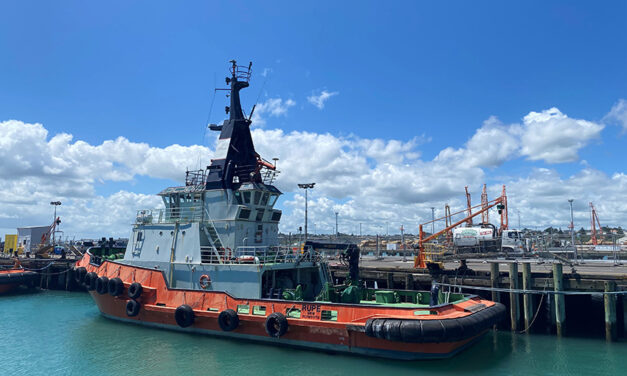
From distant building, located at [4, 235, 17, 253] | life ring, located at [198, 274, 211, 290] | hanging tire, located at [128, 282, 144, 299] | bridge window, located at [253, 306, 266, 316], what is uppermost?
distant building, located at [4, 235, 17, 253]

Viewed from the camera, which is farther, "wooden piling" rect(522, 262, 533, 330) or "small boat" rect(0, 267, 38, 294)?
"small boat" rect(0, 267, 38, 294)

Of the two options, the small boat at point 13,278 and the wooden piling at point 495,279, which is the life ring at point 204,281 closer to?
the wooden piling at point 495,279

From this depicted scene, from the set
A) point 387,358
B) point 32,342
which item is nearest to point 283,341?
point 387,358

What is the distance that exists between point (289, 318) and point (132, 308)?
21.9 feet

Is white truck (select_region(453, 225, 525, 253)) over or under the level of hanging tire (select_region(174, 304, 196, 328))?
over

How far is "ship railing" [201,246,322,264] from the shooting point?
14.2 meters

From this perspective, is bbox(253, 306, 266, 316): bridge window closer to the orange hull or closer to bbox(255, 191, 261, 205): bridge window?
the orange hull

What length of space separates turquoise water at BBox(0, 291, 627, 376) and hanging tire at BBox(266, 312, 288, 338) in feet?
2.02

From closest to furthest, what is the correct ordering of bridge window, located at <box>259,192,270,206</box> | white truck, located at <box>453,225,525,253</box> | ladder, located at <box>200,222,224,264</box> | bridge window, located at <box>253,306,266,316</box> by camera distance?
bridge window, located at <box>253,306,266,316</box> → ladder, located at <box>200,222,224,264</box> → bridge window, located at <box>259,192,270,206</box> → white truck, located at <box>453,225,525,253</box>

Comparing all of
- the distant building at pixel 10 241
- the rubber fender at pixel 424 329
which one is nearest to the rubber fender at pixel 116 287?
the rubber fender at pixel 424 329

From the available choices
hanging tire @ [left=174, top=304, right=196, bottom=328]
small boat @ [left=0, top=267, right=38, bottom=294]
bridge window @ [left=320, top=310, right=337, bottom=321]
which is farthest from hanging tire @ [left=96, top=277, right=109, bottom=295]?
small boat @ [left=0, top=267, right=38, bottom=294]

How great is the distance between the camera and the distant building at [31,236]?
47.3 m

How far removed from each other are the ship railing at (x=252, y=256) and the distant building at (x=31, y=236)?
143ft

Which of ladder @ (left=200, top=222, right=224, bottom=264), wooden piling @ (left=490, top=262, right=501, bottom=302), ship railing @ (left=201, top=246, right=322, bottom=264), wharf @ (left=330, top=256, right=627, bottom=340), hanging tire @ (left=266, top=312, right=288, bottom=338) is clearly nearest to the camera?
hanging tire @ (left=266, top=312, right=288, bottom=338)
